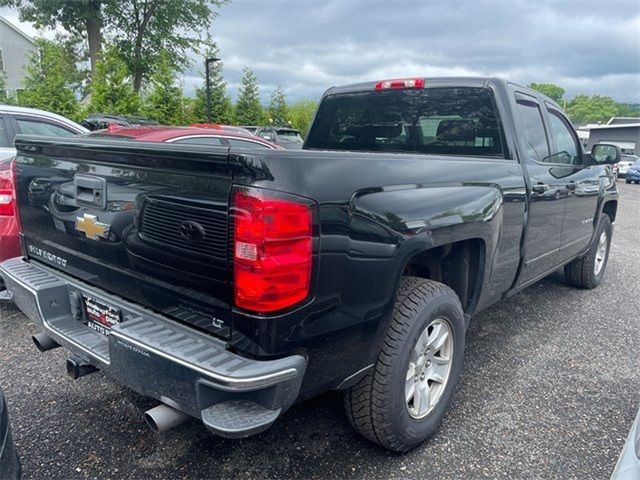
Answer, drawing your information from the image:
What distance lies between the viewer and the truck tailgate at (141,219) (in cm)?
180

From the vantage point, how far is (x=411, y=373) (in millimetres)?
2361

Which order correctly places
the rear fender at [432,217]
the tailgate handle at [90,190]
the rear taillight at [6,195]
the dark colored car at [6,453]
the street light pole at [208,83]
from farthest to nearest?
the street light pole at [208,83]
the rear taillight at [6,195]
the tailgate handle at [90,190]
the rear fender at [432,217]
the dark colored car at [6,453]

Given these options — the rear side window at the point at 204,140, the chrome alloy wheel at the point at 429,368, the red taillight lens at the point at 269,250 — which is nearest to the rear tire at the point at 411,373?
the chrome alloy wheel at the point at 429,368

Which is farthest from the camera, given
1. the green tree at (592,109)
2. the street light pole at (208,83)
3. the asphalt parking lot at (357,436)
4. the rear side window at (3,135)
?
the green tree at (592,109)

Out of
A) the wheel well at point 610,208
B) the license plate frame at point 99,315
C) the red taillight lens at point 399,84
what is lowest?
the license plate frame at point 99,315

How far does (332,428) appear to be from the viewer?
260 cm

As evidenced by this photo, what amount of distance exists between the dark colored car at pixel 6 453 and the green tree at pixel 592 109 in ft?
342

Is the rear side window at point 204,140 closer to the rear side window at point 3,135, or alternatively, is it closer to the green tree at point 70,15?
the rear side window at point 3,135

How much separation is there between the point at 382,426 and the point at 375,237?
91 centimetres

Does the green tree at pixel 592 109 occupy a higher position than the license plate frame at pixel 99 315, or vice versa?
the green tree at pixel 592 109

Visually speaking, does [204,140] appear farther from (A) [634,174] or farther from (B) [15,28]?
(B) [15,28]

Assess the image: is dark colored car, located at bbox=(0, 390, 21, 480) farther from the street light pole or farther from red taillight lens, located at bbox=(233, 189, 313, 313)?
the street light pole

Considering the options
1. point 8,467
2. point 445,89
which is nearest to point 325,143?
point 445,89

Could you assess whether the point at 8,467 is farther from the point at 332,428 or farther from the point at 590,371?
the point at 590,371
